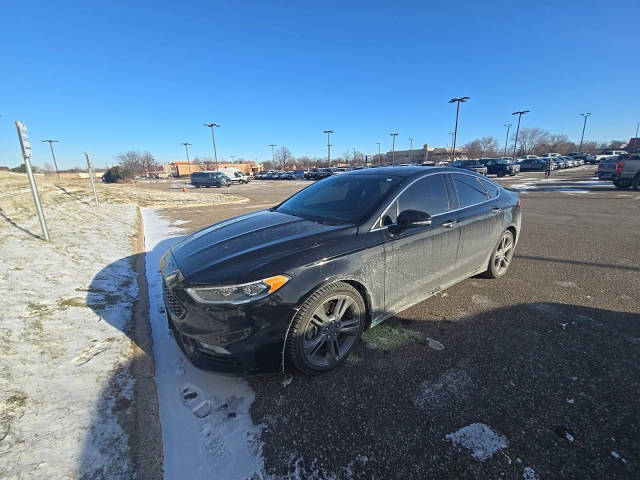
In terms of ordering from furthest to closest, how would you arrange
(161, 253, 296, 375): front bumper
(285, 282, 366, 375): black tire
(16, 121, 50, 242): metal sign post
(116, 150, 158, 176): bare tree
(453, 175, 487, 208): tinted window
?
(116, 150, 158, 176): bare tree → (16, 121, 50, 242): metal sign post → (453, 175, 487, 208): tinted window → (285, 282, 366, 375): black tire → (161, 253, 296, 375): front bumper

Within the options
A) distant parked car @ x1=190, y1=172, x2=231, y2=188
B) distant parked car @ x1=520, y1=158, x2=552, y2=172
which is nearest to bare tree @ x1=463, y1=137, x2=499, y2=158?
distant parked car @ x1=520, y1=158, x2=552, y2=172

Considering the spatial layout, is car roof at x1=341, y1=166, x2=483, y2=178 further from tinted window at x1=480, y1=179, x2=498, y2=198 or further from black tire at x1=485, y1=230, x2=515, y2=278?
black tire at x1=485, y1=230, x2=515, y2=278

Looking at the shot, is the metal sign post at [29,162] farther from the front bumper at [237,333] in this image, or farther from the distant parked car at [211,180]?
the distant parked car at [211,180]

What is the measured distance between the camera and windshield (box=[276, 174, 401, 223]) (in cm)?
276

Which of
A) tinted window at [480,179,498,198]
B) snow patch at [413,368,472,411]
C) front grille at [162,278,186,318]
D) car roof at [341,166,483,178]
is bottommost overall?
snow patch at [413,368,472,411]

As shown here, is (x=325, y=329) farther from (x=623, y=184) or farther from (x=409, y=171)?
(x=623, y=184)

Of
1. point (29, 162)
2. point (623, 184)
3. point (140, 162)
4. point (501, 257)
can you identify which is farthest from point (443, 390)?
point (140, 162)

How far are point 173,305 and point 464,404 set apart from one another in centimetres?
221

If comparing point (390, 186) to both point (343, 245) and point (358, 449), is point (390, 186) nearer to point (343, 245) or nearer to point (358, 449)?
point (343, 245)

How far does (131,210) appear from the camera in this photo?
1091cm

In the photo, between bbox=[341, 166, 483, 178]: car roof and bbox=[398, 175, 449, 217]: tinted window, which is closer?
bbox=[398, 175, 449, 217]: tinted window

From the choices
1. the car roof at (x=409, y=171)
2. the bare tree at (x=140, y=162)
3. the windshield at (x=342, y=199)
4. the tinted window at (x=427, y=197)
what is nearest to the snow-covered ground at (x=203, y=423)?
the windshield at (x=342, y=199)

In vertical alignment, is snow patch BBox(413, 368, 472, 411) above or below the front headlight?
below

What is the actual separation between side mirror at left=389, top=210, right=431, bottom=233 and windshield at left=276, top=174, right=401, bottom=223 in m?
0.26
